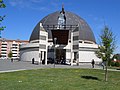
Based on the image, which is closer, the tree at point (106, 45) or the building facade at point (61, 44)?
the tree at point (106, 45)

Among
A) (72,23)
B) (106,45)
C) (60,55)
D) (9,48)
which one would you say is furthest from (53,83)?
(9,48)

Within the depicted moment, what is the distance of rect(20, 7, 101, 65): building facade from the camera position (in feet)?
184

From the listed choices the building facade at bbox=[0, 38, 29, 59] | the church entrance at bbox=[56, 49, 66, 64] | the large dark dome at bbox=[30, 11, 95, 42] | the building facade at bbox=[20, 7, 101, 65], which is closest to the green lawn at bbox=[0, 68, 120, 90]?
the building facade at bbox=[20, 7, 101, 65]

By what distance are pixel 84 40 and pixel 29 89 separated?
65.2m

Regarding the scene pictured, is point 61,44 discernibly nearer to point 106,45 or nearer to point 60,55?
point 60,55

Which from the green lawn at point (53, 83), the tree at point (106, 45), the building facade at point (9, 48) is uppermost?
the building facade at point (9, 48)

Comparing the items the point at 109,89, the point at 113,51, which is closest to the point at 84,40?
the point at 113,51

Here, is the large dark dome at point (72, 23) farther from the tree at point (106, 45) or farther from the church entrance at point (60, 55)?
the tree at point (106, 45)

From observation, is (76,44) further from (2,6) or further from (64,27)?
(2,6)

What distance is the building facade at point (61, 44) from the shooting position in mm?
56000

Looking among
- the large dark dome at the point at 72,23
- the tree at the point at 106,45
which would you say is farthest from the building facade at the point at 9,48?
the tree at the point at 106,45

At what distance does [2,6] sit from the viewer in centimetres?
771

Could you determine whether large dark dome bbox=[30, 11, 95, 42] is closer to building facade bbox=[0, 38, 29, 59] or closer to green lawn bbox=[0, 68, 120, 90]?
green lawn bbox=[0, 68, 120, 90]

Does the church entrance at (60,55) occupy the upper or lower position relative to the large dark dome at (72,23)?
lower
